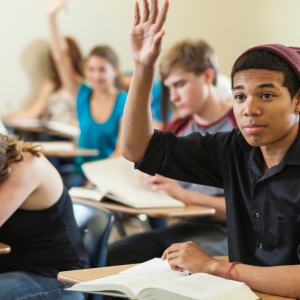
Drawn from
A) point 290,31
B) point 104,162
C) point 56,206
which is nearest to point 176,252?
point 56,206

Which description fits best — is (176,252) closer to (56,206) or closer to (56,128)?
(56,206)

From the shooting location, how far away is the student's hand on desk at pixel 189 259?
A: 0.92 metres

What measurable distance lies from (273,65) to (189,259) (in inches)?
19.9

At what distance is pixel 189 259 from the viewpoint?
3.06ft

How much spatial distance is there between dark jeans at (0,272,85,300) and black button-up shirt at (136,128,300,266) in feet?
1.68

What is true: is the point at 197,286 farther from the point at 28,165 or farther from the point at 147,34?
the point at 28,165

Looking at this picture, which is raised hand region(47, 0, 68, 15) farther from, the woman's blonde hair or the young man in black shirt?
the young man in black shirt

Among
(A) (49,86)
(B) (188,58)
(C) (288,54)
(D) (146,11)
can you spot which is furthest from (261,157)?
(A) (49,86)

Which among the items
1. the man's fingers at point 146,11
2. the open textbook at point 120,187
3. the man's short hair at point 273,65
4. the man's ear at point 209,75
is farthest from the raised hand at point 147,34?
the man's ear at point 209,75

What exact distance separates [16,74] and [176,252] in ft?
15.2

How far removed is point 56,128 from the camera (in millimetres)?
3654

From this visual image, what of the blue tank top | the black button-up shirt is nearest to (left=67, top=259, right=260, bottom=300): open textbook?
the black button-up shirt

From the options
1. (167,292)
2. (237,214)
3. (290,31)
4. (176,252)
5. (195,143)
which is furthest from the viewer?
(290,31)

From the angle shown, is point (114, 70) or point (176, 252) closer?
point (176, 252)
